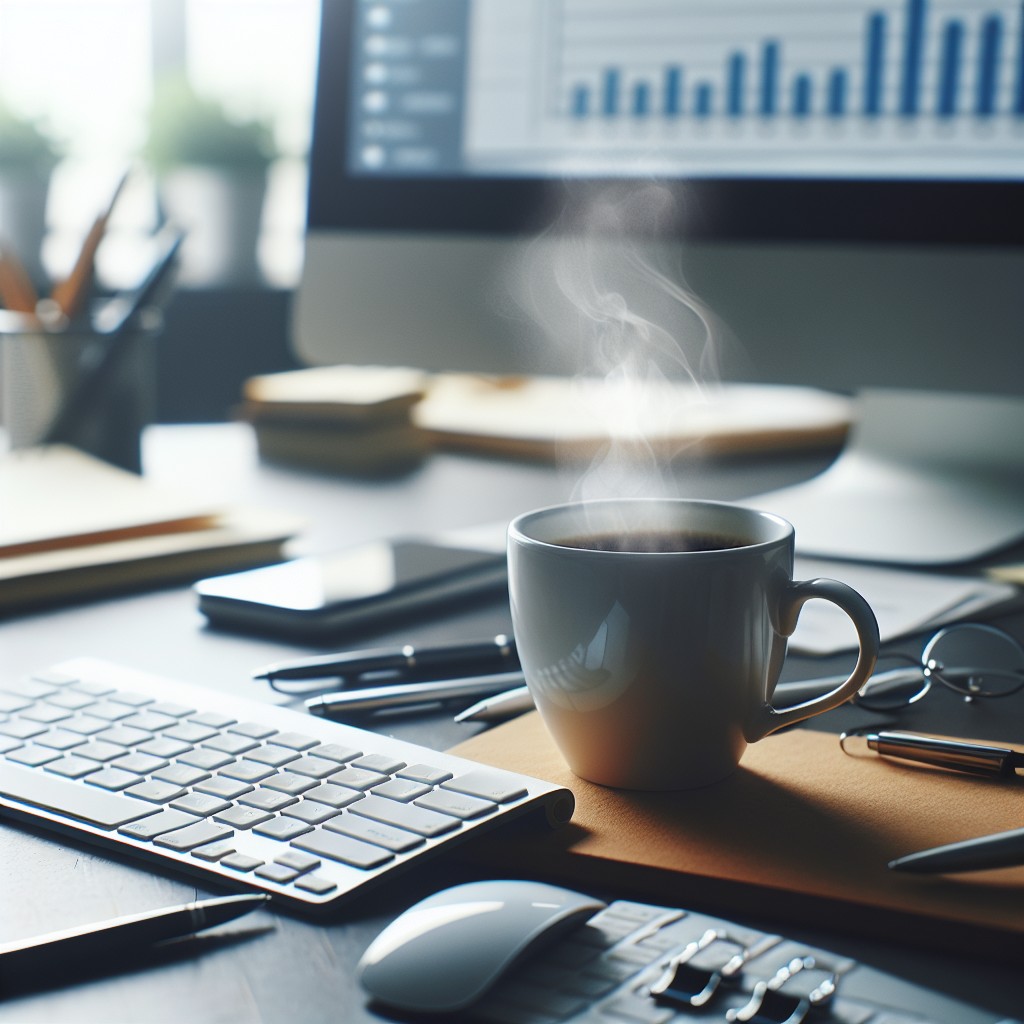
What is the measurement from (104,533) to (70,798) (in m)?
0.36

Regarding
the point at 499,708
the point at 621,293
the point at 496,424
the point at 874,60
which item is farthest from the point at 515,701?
the point at 496,424

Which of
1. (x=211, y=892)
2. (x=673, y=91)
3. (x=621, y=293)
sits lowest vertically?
(x=211, y=892)

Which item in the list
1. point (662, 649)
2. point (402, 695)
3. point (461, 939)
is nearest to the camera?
point (461, 939)

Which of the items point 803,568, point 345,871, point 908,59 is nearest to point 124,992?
point 345,871

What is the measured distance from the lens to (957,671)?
0.51m

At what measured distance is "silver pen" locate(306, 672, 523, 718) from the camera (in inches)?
18.8

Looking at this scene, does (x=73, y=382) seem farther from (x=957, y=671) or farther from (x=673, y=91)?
(x=957, y=671)

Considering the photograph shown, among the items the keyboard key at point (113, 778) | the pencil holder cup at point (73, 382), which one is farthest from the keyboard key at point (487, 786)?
the pencil holder cup at point (73, 382)

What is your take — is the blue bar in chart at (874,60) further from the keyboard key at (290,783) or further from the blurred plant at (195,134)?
the blurred plant at (195,134)

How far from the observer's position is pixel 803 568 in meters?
0.68

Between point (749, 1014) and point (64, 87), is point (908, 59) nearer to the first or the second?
point (749, 1014)

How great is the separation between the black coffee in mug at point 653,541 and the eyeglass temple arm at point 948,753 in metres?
0.08

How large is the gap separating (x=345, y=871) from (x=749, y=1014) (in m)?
0.11

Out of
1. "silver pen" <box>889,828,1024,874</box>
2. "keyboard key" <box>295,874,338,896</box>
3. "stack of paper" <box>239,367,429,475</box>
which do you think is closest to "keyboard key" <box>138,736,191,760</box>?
"keyboard key" <box>295,874,338,896</box>
